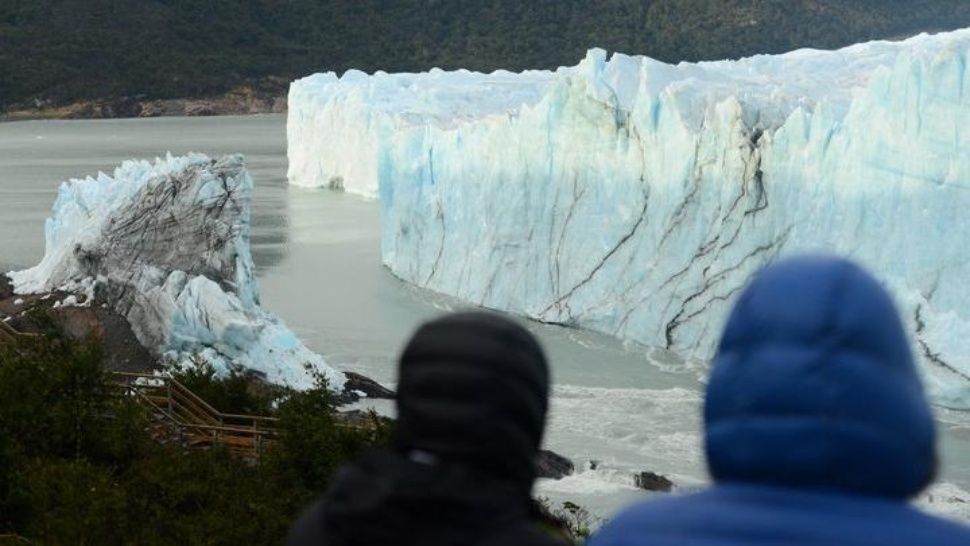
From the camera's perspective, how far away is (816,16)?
210ft

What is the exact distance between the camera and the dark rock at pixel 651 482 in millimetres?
9414

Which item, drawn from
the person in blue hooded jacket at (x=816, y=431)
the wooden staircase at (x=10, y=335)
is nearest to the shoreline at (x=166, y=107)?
the wooden staircase at (x=10, y=335)

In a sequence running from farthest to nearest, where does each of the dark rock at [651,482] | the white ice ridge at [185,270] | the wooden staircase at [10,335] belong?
1. the white ice ridge at [185,270]
2. the dark rock at [651,482]
3. the wooden staircase at [10,335]

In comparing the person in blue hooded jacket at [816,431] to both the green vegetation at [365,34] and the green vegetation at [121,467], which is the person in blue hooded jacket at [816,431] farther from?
the green vegetation at [365,34]

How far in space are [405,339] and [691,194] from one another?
23.5 feet

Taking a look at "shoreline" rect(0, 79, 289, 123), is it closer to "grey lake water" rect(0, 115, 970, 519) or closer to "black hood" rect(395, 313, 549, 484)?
"grey lake water" rect(0, 115, 970, 519)

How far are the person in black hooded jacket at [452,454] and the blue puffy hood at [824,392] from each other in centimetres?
26

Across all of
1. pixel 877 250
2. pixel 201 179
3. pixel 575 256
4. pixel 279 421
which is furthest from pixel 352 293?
pixel 279 421

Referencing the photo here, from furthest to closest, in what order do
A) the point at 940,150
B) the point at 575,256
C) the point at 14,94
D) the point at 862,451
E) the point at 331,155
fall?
the point at 14,94
the point at 331,155
the point at 575,256
the point at 940,150
the point at 862,451

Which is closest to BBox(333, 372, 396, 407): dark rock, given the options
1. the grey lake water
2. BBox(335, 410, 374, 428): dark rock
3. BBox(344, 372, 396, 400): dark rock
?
BBox(344, 372, 396, 400): dark rock

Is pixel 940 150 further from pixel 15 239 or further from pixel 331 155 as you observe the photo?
pixel 331 155

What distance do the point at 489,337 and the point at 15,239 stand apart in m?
22.2

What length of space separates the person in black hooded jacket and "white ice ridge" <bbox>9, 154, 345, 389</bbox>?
389 inches

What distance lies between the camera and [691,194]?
13.6 meters
